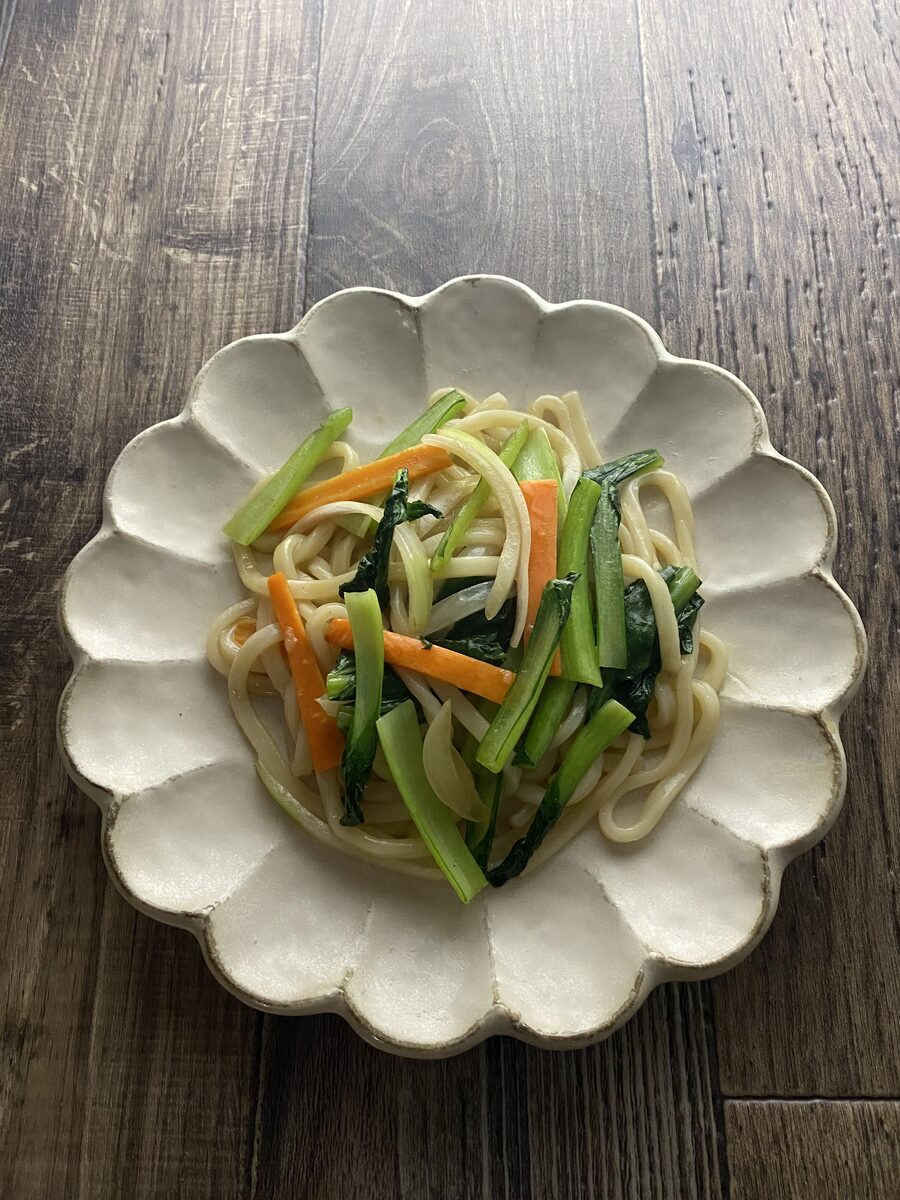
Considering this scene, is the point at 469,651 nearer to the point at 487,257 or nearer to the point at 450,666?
the point at 450,666

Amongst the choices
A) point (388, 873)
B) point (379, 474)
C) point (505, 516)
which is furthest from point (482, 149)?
point (388, 873)

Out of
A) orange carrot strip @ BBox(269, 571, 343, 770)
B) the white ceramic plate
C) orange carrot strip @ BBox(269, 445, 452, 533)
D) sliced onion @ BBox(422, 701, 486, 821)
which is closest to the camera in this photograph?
the white ceramic plate

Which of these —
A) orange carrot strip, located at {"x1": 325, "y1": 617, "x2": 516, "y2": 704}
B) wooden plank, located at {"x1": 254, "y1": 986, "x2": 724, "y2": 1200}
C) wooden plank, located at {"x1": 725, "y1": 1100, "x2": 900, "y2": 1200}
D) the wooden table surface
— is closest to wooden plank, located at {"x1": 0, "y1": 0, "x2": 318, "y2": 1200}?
the wooden table surface

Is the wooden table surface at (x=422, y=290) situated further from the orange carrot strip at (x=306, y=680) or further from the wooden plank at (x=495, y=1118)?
the orange carrot strip at (x=306, y=680)

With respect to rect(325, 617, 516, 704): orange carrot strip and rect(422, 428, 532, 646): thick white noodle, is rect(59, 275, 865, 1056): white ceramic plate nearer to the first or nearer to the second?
rect(422, 428, 532, 646): thick white noodle

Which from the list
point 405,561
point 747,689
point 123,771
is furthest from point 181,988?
point 747,689

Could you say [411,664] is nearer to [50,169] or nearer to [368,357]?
[368,357]

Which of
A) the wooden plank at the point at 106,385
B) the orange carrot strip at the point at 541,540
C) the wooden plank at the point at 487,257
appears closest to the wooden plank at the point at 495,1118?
the wooden plank at the point at 487,257
